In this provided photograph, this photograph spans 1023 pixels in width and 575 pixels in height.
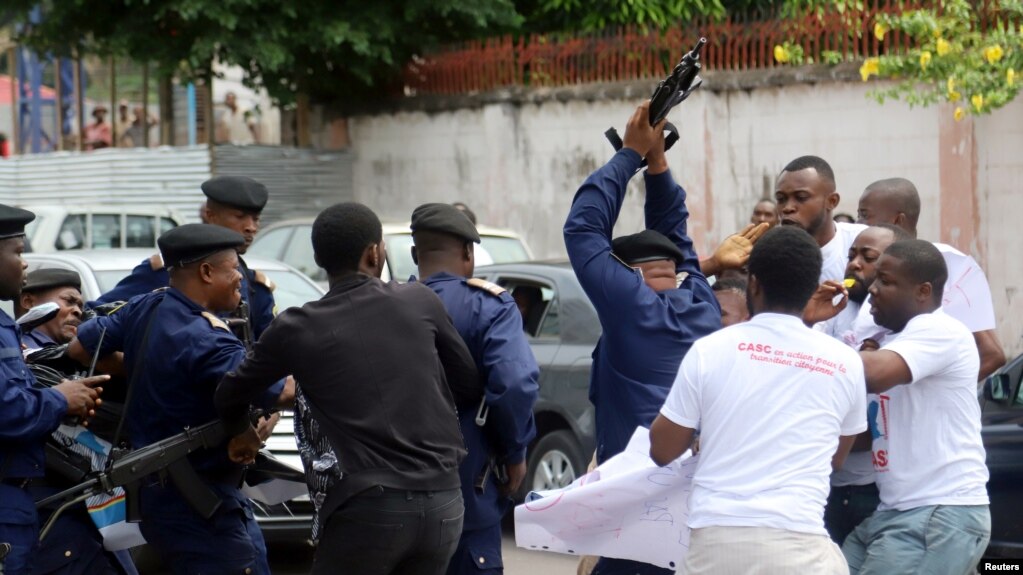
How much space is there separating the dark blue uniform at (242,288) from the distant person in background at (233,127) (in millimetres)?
16092

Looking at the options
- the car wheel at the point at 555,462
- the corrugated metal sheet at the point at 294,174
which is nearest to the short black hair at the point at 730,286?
the car wheel at the point at 555,462

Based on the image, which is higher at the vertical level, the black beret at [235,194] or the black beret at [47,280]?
the black beret at [235,194]

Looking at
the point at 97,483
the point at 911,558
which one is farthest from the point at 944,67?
the point at 97,483

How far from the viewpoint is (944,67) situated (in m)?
11.5

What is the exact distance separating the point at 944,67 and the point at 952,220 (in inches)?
63.8

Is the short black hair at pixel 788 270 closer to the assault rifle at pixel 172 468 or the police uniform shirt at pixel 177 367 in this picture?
the police uniform shirt at pixel 177 367

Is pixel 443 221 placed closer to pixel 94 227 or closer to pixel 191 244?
pixel 191 244

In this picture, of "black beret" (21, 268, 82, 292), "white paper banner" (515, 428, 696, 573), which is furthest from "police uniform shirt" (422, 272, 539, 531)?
"black beret" (21, 268, 82, 292)

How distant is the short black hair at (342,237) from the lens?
4426 millimetres

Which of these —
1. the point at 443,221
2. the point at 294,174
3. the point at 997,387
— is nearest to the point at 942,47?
the point at 997,387

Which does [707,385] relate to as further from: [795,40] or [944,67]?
[795,40]

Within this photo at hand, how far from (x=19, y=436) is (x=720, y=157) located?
1054 cm

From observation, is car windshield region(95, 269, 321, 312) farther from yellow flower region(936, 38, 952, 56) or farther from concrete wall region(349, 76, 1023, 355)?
concrete wall region(349, 76, 1023, 355)

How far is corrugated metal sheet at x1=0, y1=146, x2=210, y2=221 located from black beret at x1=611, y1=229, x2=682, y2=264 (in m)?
12.5
